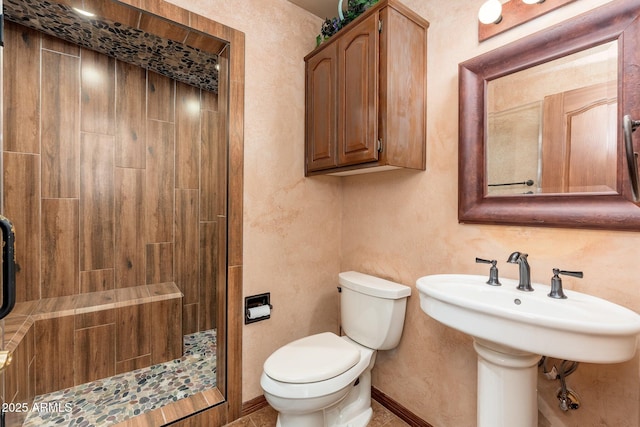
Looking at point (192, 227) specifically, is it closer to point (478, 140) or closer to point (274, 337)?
point (274, 337)

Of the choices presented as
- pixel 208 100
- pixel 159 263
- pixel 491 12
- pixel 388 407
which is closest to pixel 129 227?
pixel 159 263

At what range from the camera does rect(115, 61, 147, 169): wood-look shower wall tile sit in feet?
7.11

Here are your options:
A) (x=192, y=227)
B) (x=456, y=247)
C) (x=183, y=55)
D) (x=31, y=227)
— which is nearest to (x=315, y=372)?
(x=456, y=247)

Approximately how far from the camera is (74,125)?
2000 millimetres

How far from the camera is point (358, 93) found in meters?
1.46

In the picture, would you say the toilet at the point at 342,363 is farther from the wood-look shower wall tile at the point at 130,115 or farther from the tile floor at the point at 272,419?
the wood-look shower wall tile at the point at 130,115

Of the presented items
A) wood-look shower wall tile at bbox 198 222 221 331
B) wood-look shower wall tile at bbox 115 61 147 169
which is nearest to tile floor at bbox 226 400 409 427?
wood-look shower wall tile at bbox 198 222 221 331

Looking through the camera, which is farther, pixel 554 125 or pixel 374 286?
pixel 374 286

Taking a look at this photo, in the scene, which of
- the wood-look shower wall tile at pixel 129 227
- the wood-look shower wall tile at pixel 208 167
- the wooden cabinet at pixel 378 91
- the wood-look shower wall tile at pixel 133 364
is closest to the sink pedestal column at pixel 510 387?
the wooden cabinet at pixel 378 91

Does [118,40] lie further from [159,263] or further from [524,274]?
[524,274]

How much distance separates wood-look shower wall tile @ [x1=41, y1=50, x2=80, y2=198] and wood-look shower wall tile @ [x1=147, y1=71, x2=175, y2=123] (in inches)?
17.5

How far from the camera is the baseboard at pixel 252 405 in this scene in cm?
165

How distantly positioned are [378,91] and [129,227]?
2.06 metres

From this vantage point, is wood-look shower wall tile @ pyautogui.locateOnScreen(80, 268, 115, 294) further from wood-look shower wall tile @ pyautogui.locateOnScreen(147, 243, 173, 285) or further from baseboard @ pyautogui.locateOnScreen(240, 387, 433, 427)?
baseboard @ pyautogui.locateOnScreen(240, 387, 433, 427)
